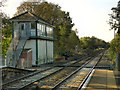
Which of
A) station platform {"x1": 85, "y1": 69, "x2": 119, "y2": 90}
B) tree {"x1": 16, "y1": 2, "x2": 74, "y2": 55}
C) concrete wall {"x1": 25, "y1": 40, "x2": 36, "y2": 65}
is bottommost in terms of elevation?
station platform {"x1": 85, "y1": 69, "x2": 119, "y2": 90}

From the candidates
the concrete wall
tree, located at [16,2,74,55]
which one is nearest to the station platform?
the concrete wall

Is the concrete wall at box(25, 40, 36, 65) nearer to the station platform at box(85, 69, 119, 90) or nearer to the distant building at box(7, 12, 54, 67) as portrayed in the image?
the distant building at box(7, 12, 54, 67)

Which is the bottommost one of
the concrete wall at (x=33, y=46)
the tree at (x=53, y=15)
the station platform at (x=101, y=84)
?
the station platform at (x=101, y=84)

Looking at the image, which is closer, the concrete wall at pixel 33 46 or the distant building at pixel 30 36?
the distant building at pixel 30 36

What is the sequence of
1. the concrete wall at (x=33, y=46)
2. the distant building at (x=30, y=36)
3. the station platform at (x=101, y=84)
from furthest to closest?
the concrete wall at (x=33, y=46) → the distant building at (x=30, y=36) → the station platform at (x=101, y=84)

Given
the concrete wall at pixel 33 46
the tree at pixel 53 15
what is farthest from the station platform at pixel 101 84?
the tree at pixel 53 15

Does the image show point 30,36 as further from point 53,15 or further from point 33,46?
point 53,15

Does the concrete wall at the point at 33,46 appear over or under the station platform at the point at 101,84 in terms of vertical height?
over

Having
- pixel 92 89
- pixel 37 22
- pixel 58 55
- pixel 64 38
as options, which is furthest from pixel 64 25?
pixel 92 89

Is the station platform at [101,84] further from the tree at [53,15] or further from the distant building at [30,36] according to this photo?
the tree at [53,15]

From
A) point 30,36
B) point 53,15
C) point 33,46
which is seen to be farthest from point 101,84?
point 53,15

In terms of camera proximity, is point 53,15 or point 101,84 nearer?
point 101,84

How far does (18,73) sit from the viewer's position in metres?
20.3

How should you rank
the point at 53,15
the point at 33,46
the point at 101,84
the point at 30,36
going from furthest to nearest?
the point at 53,15 → the point at 33,46 → the point at 30,36 → the point at 101,84
